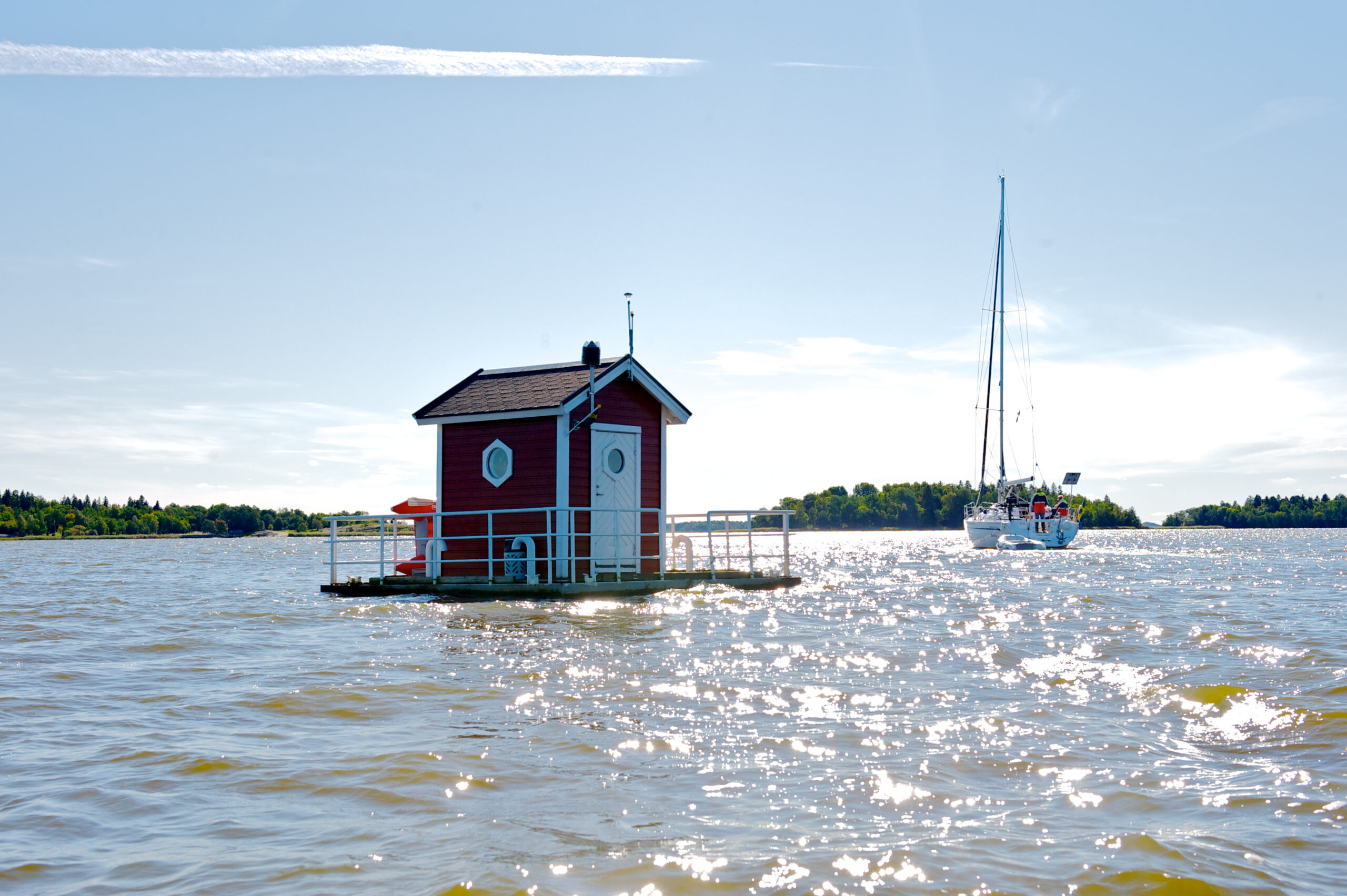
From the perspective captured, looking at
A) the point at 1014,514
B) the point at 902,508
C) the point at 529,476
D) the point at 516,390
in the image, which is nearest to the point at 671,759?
the point at 529,476

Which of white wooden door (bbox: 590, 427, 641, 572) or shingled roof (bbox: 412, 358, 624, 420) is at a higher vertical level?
shingled roof (bbox: 412, 358, 624, 420)

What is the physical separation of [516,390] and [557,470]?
2.20m

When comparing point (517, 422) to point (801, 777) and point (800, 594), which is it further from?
point (801, 777)

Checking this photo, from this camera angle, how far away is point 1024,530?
179 feet

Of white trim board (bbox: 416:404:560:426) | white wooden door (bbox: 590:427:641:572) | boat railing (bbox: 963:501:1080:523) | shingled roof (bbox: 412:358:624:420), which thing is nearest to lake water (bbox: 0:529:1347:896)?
white wooden door (bbox: 590:427:641:572)

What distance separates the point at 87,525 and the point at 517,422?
442 feet

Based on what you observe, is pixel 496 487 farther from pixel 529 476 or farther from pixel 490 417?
pixel 490 417

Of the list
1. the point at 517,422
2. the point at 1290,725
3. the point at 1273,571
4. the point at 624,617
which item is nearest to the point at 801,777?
the point at 1290,725

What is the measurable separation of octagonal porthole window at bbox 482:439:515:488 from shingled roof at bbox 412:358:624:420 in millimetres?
647

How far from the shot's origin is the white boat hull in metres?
54.5

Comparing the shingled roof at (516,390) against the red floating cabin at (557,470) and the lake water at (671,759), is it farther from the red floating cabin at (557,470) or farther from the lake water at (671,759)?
the lake water at (671,759)

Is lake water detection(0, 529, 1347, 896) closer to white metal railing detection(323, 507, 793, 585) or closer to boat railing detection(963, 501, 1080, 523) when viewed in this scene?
white metal railing detection(323, 507, 793, 585)

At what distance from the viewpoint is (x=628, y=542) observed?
18.7 metres

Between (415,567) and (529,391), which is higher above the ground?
(529,391)
